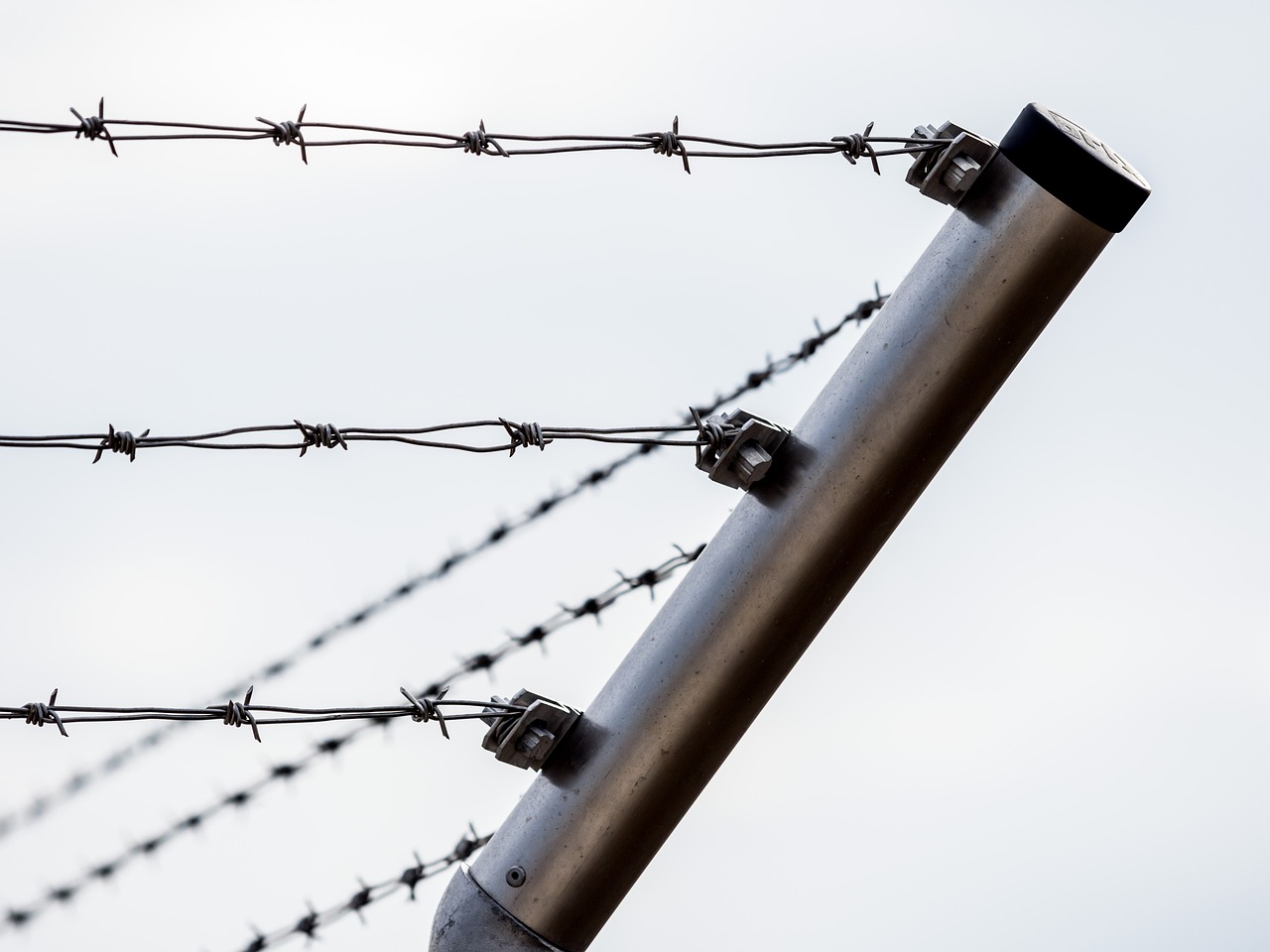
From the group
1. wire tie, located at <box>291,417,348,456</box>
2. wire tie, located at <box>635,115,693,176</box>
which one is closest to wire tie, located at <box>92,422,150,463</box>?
A: wire tie, located at <box>291,417,348,456</box>

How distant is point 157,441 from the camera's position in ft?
7.77

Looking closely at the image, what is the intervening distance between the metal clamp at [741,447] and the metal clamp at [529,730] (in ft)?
1.63

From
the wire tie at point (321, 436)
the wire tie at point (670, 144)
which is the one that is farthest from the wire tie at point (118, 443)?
the wire tie at point (670, 144)

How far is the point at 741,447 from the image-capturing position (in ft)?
8.33

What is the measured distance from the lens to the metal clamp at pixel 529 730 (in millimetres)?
2473

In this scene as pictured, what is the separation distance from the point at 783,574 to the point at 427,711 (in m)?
0.65

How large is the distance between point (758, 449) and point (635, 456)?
2.71 feet

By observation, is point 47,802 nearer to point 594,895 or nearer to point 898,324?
point 594,895

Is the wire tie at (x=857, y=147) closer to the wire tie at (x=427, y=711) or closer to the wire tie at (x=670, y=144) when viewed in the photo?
the wire tie at (x=670, y=144)

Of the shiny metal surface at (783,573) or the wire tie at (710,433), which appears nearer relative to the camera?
the shiny metal surface at (783,573)

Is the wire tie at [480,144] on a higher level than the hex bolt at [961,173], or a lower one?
lower

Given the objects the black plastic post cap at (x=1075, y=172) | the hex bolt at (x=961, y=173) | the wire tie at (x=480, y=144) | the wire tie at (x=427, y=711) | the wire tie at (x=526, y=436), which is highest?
the black plastic post cap at (x=1075, y=172)

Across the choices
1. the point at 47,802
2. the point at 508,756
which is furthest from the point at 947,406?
the point at 47,802

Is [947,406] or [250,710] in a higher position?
[947,406]
